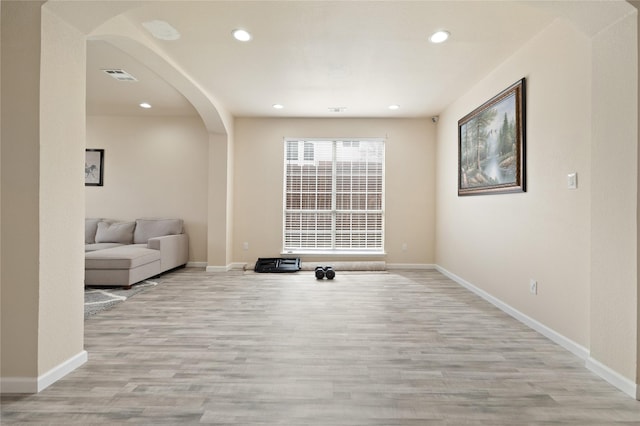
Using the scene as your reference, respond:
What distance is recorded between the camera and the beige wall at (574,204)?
5.92ft

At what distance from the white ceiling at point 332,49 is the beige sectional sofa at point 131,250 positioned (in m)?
2.08

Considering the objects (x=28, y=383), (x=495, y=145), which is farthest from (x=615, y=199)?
(x=28, y=383)

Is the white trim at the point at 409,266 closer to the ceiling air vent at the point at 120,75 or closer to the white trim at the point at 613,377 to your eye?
the white trim at the point at 613,377

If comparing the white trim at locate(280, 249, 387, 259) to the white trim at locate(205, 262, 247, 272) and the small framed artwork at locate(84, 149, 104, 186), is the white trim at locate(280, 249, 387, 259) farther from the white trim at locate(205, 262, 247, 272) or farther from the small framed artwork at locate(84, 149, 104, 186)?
the small framed artwork at locate(84, 149, 104, 186)

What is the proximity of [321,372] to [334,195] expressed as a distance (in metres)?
3.95

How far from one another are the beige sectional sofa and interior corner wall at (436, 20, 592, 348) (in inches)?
179

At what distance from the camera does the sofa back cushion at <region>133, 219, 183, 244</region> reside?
208 inches

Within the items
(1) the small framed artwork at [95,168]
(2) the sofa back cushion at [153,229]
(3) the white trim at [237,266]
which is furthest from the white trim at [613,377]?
(1) the small framed artwork at [95,168]

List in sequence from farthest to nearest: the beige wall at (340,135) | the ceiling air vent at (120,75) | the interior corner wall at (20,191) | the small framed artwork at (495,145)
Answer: the beige wall at (340,135) < the ceiling air vent at (120,75) < the small framed artwork at (495,145) < the interior corner wall at (20,191)

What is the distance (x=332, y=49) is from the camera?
3.07 meters

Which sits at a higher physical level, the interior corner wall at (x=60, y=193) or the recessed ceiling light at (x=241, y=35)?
the recessed ceiling light at (x=241, y=35)

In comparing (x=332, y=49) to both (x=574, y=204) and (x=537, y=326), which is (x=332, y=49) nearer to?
(x=574, y=204)

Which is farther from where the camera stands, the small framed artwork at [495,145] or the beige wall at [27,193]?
the small framed artwork at [495,145]

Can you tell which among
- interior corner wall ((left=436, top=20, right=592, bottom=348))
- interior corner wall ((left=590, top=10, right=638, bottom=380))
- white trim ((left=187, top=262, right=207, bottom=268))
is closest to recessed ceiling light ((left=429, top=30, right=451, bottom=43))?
interior corner wall ((left=436, top=20, right=592, bottom=348))
